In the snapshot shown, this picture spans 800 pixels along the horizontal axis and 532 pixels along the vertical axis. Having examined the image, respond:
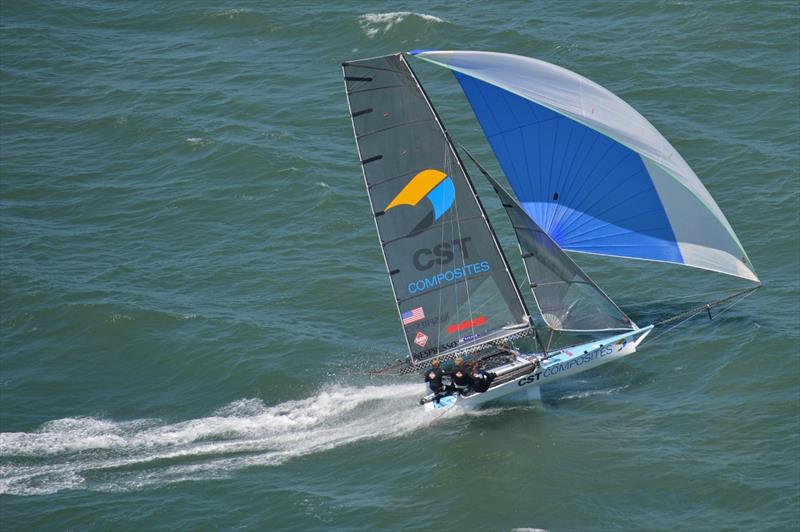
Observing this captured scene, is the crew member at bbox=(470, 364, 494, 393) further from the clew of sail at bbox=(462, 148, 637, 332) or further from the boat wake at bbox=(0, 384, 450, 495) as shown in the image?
the clew of sail at bbox=(462, 148, 637, 332)

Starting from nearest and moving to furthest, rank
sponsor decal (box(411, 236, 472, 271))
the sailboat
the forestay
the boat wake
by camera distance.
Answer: the sailboat → the forestay → the boat wake → sponsor decal (box(411, 236, 472, 271))

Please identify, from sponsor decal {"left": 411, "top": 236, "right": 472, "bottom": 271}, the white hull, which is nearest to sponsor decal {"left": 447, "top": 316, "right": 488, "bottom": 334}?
the white hull

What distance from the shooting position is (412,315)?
2992 cm

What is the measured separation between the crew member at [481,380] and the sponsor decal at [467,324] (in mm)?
1346

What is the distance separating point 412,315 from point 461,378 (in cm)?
201

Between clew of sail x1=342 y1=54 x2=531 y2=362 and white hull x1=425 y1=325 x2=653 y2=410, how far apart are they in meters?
1.22

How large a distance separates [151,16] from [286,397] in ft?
102

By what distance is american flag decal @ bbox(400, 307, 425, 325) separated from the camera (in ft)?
97.9

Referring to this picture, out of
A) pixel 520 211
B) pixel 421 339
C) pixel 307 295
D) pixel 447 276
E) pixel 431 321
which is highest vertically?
pixel 520 211

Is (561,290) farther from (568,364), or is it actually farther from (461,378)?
(461,378)

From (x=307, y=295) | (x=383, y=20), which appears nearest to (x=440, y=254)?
Answer: (x=307, y=295)

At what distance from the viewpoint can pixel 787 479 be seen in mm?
26703

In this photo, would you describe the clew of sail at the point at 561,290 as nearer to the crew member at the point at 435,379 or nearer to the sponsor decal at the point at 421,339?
the sponsor decal at the point at 421,339

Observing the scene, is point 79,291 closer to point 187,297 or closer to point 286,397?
point 187,297
